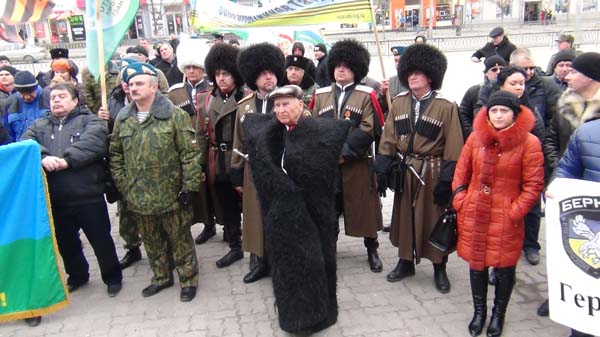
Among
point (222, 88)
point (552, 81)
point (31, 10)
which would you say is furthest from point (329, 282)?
point (31, 10)

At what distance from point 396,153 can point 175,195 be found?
6.43 feet

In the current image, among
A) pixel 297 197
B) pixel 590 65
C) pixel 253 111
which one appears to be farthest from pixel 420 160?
pixel 253 111

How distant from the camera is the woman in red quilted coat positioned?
3367 millimetres

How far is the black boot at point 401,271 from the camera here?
4.71m

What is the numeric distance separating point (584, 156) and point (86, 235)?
3947 mm

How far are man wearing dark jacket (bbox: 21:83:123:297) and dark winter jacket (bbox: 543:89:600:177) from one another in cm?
367

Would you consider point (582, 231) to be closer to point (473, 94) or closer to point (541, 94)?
point (541, 94)

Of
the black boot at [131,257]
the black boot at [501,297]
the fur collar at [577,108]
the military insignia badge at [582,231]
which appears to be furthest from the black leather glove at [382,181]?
the black boot at [131,257]

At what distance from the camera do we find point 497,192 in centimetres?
350

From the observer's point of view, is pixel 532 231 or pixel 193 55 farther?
pixel 193 55

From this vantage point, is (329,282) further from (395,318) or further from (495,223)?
(495,223)

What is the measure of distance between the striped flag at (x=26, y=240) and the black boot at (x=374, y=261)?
9.17ft

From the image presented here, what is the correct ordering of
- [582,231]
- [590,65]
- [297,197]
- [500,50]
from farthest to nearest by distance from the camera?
[500,50] < [297,197] < [590,65] < [582,231]

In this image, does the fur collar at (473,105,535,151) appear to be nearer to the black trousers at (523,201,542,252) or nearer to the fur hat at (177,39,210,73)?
the black trousers at (523,201,542,252)
